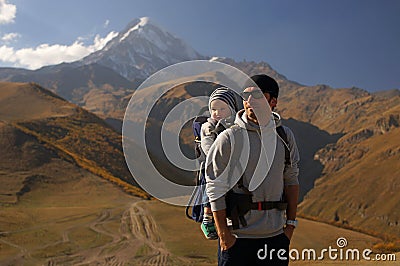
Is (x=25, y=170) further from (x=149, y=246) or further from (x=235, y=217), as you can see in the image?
(x=235, y=217)

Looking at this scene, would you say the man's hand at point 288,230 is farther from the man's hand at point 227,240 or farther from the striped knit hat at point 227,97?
the striped knit hat at point 227,97

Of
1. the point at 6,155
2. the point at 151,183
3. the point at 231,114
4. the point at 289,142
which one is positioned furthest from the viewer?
the point at 6,155

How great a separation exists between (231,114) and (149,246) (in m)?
14.3

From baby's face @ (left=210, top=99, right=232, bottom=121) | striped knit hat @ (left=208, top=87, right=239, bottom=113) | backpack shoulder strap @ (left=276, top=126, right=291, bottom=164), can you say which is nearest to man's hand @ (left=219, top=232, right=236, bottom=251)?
backpack shoulder strap @ (left=276, top=126, right=291, bottom=164)

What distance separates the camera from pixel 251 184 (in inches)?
140

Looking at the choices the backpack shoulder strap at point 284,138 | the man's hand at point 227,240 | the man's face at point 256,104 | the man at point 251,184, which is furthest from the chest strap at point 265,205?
the man's face at point 256,104

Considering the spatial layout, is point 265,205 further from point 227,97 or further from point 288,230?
point 227,97

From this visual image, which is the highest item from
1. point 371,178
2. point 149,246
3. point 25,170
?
point 25,170

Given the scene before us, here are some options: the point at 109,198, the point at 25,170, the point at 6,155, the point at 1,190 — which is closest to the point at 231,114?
the point at 109,198

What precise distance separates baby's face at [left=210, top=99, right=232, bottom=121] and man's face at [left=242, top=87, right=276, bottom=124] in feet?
2.13

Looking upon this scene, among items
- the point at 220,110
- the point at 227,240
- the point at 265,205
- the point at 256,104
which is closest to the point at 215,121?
the point at 220,110

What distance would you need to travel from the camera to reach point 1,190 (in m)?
31.9

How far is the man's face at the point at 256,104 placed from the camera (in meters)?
3.61

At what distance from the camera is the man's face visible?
142 inches
